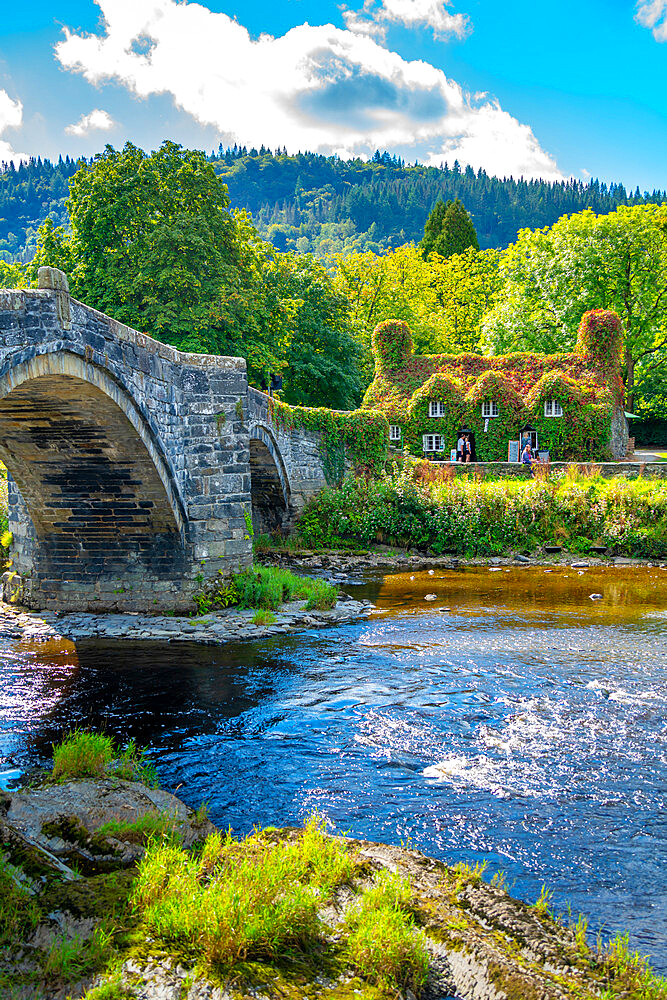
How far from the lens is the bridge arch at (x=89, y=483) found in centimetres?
1052

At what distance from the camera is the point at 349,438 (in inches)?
902

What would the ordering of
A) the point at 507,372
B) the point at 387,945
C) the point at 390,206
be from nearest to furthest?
the point at 387,945, the point at 507,372, the point at 390,206

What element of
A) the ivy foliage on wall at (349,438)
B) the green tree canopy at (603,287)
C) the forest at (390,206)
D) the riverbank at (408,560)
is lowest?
the riverbank at (408,560)

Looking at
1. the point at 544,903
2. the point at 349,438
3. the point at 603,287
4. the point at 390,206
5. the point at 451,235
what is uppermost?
the point at 390,206

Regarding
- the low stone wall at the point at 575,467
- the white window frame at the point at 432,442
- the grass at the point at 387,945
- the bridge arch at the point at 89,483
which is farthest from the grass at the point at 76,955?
the white window frame at the point at 432,442

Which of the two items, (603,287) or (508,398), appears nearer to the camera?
(508,398)

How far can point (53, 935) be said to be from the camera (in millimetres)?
3783

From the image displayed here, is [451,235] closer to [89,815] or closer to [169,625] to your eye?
[169,625]

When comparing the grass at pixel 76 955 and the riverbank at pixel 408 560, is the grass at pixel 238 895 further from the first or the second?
the riverbank at pixel 408 560

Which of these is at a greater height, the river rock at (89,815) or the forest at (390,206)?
the forest at (390,206)

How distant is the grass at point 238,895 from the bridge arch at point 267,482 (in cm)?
1275

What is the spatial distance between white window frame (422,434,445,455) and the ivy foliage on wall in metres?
7.93

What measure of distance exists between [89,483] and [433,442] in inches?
818

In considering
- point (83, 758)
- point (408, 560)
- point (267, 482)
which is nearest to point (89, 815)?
point (83, 758)
